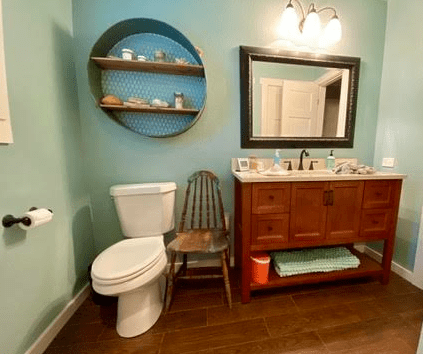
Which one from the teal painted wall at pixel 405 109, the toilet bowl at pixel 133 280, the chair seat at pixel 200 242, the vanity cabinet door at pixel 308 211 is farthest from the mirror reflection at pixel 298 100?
the toilet bowl at pixel 133 280

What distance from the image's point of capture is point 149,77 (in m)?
1.49

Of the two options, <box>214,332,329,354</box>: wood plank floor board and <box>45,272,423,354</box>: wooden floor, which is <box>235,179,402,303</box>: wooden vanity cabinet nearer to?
<box>45,272,423,354</box>: wooden floor

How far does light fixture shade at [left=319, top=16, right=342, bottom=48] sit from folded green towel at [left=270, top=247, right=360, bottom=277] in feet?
5.72

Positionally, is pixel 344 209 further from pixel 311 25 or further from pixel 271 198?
pixel 311 25

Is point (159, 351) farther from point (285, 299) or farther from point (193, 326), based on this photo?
point (285, 299)

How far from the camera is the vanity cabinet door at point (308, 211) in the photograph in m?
1.29

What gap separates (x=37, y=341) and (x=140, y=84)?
1730 mm

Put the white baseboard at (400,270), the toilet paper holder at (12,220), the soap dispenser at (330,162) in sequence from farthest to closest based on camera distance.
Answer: the soap dispenser at (330,162) → the white baseboard at (400,270) → the toilet paper holder at (12,220)

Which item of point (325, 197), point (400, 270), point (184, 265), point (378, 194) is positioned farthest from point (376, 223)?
point (184, 265)

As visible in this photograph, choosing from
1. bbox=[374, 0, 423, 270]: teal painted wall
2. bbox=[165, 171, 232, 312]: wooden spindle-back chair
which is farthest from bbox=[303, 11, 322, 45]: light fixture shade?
bbox=[165, 171, 232, 312]: wooden spindle-back chair

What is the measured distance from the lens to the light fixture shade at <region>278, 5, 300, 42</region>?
4.66 ft

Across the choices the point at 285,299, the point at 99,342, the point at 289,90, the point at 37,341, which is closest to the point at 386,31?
the point at 289,90

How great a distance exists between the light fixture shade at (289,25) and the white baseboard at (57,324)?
2565 millimetres

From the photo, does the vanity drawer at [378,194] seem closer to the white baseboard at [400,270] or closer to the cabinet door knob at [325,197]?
the cabinet door knob at [325,197]
